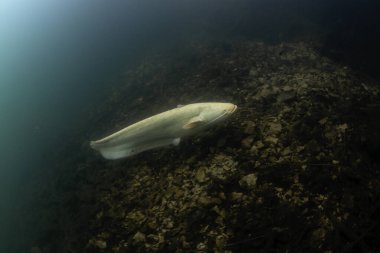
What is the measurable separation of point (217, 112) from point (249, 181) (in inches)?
28.7

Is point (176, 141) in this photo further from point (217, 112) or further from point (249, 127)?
point (249, 127)

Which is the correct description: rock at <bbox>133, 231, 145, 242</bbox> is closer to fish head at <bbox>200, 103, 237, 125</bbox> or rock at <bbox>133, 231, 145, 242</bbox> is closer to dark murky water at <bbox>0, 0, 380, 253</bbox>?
dark murky water at <bbox>0, 0, 380, 253</bbox>

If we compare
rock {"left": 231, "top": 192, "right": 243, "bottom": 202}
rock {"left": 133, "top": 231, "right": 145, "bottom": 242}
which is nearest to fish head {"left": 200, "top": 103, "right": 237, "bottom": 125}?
rock {"left": 231, "top": 192, "right": 243, "bottom": 202}

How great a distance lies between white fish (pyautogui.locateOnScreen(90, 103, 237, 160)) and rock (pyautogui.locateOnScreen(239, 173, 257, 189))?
62cm

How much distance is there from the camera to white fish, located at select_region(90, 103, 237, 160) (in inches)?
135

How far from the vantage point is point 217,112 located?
3.41 m

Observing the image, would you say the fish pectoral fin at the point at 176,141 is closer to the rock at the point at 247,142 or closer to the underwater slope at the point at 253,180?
the underwater slope at the point at 253,180

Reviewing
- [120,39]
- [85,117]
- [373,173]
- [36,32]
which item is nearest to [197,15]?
[120,39]

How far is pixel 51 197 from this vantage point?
15.4ft

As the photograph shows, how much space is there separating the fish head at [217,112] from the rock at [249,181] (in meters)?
0.61

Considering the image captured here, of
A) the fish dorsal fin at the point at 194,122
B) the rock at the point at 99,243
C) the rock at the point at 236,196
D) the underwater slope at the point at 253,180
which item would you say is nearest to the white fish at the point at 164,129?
the fish dorsal fin at the point at 194,122

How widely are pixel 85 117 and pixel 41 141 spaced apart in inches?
51.2

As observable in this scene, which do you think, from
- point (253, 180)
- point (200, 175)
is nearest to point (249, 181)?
point (253, 180)

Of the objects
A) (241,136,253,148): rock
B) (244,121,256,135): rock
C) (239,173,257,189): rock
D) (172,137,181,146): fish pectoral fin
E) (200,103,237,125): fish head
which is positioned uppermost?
(200,103,237,125): fish head
